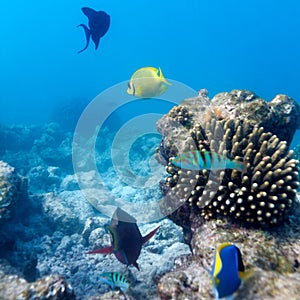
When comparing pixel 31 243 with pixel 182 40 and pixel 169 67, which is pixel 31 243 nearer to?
pixel 169 67

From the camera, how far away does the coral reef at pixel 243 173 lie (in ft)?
10.6

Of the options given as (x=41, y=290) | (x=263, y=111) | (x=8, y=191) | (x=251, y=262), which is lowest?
(x=251, y=262)

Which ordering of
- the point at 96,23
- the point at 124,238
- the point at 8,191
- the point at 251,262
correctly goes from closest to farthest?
the point at 251,262 → the point at 124,238 → the point at 96,23 → the point at 8,191

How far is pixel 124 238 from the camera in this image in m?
3.20

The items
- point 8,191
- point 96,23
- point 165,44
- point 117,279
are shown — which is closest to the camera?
point 117,279

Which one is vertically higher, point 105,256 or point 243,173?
point 243,173

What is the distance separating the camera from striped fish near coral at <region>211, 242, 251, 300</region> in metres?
1.78

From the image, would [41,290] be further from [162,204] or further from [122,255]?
[162,204]

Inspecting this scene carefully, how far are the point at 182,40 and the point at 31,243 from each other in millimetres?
133613

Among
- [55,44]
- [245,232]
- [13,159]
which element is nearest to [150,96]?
[245,232]

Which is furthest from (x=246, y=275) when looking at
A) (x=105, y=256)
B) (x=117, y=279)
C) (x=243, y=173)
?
(x=105, y=256)

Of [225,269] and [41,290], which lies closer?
[225,269]

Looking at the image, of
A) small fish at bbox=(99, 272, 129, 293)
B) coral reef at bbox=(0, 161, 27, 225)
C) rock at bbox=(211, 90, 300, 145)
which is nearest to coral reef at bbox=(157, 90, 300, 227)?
rock at bbox=(211, 90, 300, 145)

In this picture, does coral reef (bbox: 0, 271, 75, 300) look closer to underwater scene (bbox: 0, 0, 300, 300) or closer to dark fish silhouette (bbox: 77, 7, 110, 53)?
underwater scene (bbox: 0, 0, 300, 300)
